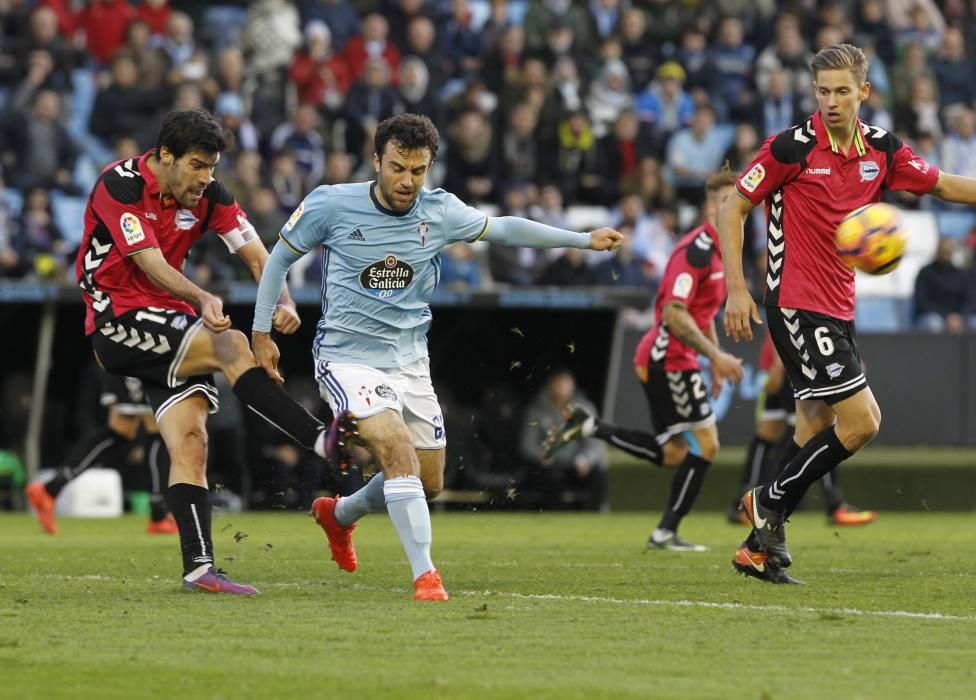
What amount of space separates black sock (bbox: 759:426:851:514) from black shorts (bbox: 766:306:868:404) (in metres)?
0.21

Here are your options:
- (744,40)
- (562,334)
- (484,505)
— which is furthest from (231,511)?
(744,40)

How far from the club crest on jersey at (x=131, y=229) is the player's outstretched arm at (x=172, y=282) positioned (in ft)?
0.25

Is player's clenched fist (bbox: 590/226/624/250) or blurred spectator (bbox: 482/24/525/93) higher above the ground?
blurred spectator (bbox: 482/24/525/93)

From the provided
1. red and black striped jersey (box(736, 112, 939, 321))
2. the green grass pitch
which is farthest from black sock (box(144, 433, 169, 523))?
red and black striped jersey (box(736, 112, 939, 321))

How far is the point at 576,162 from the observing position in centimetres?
2069

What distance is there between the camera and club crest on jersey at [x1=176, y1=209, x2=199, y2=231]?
8.62 m

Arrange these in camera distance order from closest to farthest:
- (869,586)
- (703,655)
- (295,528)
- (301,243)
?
(703,655)
(301,243)
(869,586)
(295,528)

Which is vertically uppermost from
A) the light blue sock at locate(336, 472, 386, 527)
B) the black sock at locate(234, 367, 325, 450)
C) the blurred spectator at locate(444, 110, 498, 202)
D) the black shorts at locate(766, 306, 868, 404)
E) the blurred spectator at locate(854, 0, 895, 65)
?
the blurred spectator at locate(854, 0, 895, 65)

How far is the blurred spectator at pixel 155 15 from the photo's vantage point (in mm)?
20531

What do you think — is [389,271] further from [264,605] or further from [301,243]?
[264,605]

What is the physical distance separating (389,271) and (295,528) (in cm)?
640

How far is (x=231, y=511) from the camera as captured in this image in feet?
55.6

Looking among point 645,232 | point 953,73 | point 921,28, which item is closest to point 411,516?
point 645,232

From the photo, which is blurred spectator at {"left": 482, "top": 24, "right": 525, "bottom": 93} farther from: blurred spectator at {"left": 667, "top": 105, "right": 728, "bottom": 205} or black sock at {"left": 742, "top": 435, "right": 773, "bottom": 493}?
black sock at {"left": 742, "top": 435, "right": 773, "bottom": 493}
